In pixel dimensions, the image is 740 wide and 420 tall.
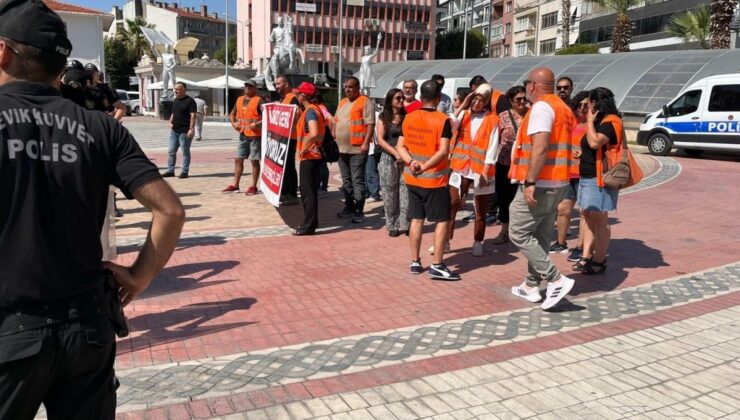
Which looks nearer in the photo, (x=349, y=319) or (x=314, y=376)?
(x=314, y=376)

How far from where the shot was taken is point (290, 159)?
27.8ft

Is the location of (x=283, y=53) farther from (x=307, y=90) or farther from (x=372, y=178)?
(x=307, y=90)

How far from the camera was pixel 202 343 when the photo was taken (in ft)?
14.3

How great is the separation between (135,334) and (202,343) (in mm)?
572

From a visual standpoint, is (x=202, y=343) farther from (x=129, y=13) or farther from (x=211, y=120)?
(x=129, y=13)

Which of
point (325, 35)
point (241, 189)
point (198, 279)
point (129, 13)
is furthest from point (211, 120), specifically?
point (129, 13)

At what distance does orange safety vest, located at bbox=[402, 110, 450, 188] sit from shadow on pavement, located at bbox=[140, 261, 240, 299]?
2.09 m

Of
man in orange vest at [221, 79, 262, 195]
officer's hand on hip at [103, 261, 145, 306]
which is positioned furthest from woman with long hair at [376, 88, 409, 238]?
officer's hand on hip at [103, 261, 145, 306]

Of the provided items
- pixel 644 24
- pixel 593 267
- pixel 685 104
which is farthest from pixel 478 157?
pixel 644 24

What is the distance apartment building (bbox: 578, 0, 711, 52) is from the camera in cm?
5215

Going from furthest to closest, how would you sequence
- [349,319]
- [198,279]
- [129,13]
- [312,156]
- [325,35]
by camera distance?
[129,13] < [325,35] < [312,156] < [198,279] < [349,319]

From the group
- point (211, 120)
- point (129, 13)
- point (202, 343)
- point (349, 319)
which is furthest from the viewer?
point (129, 13)

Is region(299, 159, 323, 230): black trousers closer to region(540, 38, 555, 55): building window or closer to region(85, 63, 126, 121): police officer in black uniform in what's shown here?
region(85, 63, 126, 121): police officer in black uniform

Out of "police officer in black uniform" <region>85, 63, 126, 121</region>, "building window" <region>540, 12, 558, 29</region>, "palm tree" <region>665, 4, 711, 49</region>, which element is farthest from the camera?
"building window" <region>540, 12, 558, 29</region>
